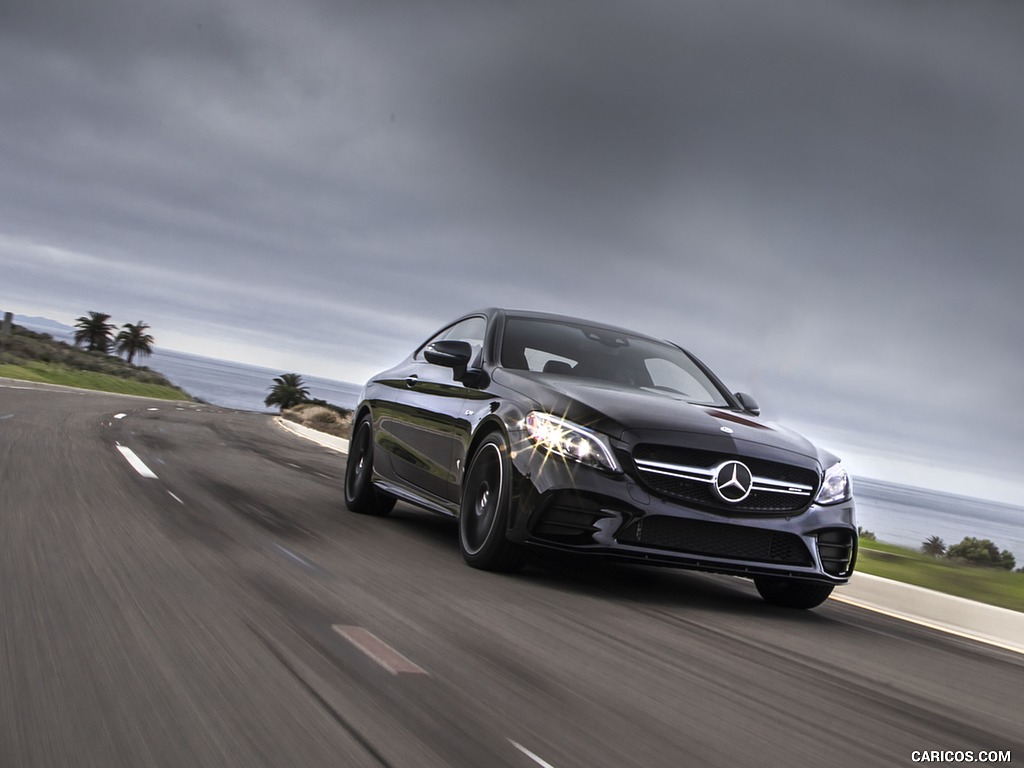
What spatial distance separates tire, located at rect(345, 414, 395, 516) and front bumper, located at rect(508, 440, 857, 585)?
3.18 meters

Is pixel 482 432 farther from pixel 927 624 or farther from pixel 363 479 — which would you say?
pixel 927 624

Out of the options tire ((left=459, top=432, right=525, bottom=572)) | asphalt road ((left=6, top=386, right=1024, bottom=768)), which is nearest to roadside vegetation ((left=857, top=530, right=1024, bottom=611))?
asphalt road ((left=6, top=386, right=1024, bottom=768))

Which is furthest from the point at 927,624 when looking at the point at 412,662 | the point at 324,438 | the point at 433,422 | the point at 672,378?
the point at 324,438

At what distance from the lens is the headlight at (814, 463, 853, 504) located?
5.95 meters

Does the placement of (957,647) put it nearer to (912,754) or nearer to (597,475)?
(597,475)

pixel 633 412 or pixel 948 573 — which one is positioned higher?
pixel 633 412

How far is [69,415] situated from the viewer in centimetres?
1847

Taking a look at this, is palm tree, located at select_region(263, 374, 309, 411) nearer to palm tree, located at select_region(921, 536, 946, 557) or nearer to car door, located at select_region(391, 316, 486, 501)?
palm tree, located at select_region(921, 536, 946, 557)

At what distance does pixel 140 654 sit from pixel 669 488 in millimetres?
2942

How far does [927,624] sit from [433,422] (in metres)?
3.50

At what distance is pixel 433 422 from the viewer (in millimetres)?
7387

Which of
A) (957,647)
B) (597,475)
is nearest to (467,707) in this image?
(597,475)

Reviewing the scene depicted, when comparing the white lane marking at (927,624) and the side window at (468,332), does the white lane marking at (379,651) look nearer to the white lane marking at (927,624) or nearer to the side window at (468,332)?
the side window at (468,332)

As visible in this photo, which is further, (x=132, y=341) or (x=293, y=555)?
(x=132, y=341)
